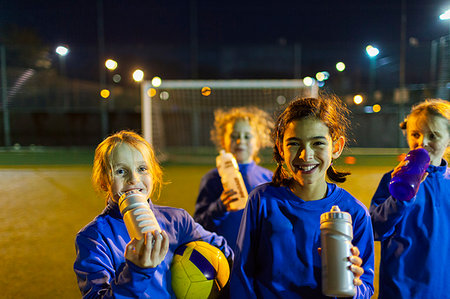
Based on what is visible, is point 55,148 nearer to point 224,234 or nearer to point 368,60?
point 368,60

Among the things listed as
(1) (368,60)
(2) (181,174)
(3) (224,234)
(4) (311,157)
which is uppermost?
(1) (368,60)

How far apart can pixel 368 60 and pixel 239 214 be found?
15556 mm

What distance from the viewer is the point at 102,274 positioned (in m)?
1.35

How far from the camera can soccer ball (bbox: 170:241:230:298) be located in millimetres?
→ 1521

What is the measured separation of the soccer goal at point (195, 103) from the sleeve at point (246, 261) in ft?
27.7

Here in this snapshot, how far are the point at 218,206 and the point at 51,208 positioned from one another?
523 centimetres

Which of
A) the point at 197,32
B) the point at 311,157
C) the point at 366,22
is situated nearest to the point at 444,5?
the point at 366,22

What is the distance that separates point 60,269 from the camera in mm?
3838

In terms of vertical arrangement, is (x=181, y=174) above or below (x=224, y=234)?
below

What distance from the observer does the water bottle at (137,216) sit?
118cm

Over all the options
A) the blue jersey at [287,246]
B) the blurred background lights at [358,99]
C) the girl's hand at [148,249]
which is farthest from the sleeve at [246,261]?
the blurred background lights at [358,99]

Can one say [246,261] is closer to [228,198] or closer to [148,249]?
[148,249]

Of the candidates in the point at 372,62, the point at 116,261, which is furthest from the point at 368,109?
the point at 116,261

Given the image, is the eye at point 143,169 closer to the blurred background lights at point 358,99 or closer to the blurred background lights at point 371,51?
the blurred background lights at point 358,99
